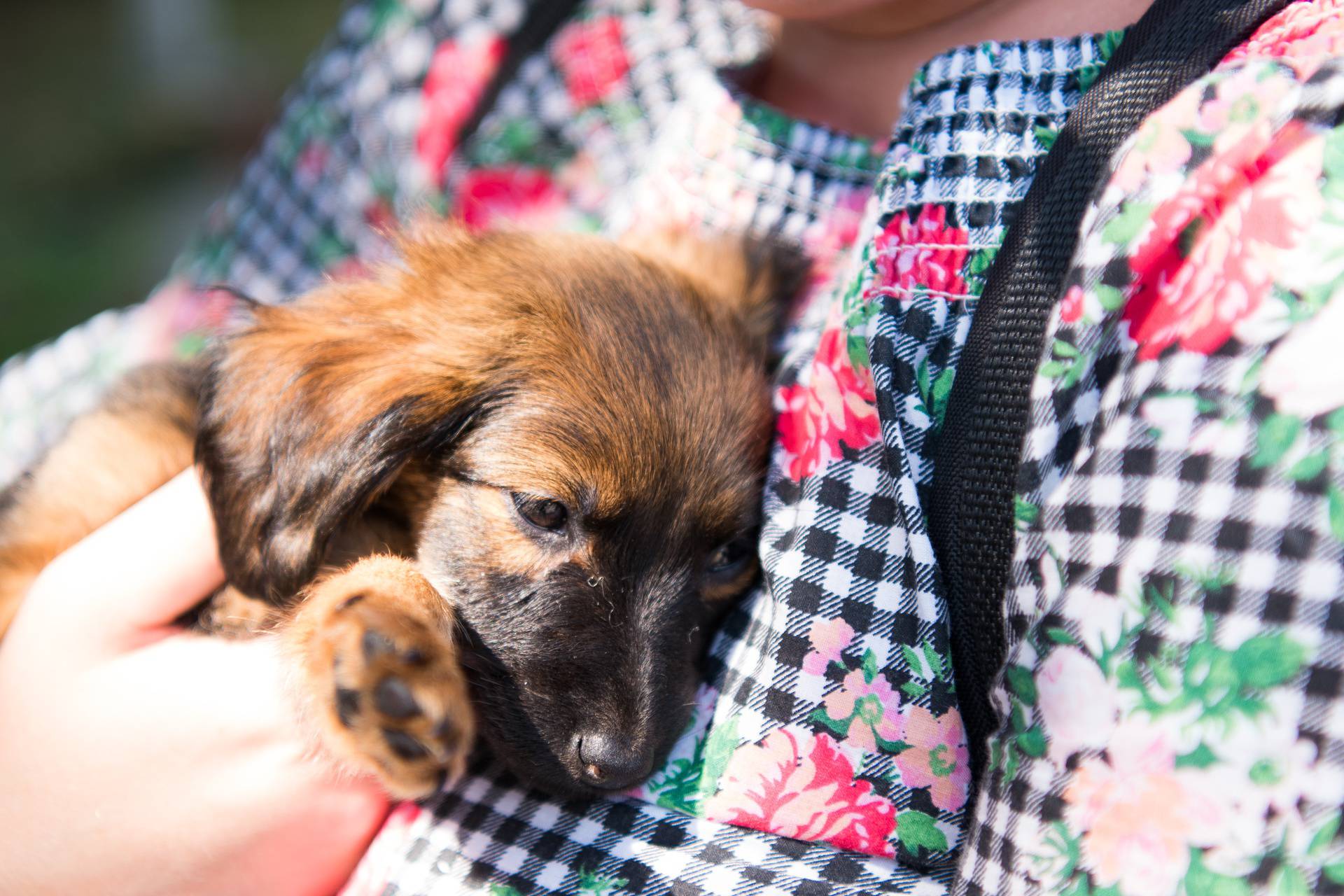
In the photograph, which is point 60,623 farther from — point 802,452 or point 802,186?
point 802,186

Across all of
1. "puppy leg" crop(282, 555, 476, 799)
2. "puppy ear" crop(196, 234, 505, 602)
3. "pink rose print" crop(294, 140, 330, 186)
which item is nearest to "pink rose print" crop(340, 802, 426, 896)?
"puppy leg" crop(282, 555, 476, 799)

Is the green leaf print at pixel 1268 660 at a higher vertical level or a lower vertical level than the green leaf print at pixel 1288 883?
higher

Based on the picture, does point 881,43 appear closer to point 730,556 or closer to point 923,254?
point 923,254

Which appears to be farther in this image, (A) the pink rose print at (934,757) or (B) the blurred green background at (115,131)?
(B) the blurred green background at (115,131)

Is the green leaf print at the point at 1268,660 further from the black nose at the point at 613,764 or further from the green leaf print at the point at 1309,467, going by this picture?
the black nose at the point at 613,764

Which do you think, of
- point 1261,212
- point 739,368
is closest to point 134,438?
point 739,368

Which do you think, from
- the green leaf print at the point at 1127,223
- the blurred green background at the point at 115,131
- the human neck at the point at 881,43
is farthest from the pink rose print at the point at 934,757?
the blurred green background at the point at 115,131

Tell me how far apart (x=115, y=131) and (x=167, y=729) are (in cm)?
820

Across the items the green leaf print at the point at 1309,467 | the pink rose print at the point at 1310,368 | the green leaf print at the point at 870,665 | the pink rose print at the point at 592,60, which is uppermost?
the pink rose print at the point at 592,60

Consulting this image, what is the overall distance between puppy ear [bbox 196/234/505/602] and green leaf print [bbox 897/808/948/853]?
0.95 metres

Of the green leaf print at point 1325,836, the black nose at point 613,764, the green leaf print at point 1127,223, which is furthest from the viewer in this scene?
the black nose at point 613,764

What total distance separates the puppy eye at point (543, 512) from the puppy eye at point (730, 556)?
0.30m

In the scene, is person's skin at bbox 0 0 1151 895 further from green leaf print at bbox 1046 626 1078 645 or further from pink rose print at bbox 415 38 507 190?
green leaf print at bbox 1046 626 1078 645

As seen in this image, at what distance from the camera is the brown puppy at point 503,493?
1522 mm
